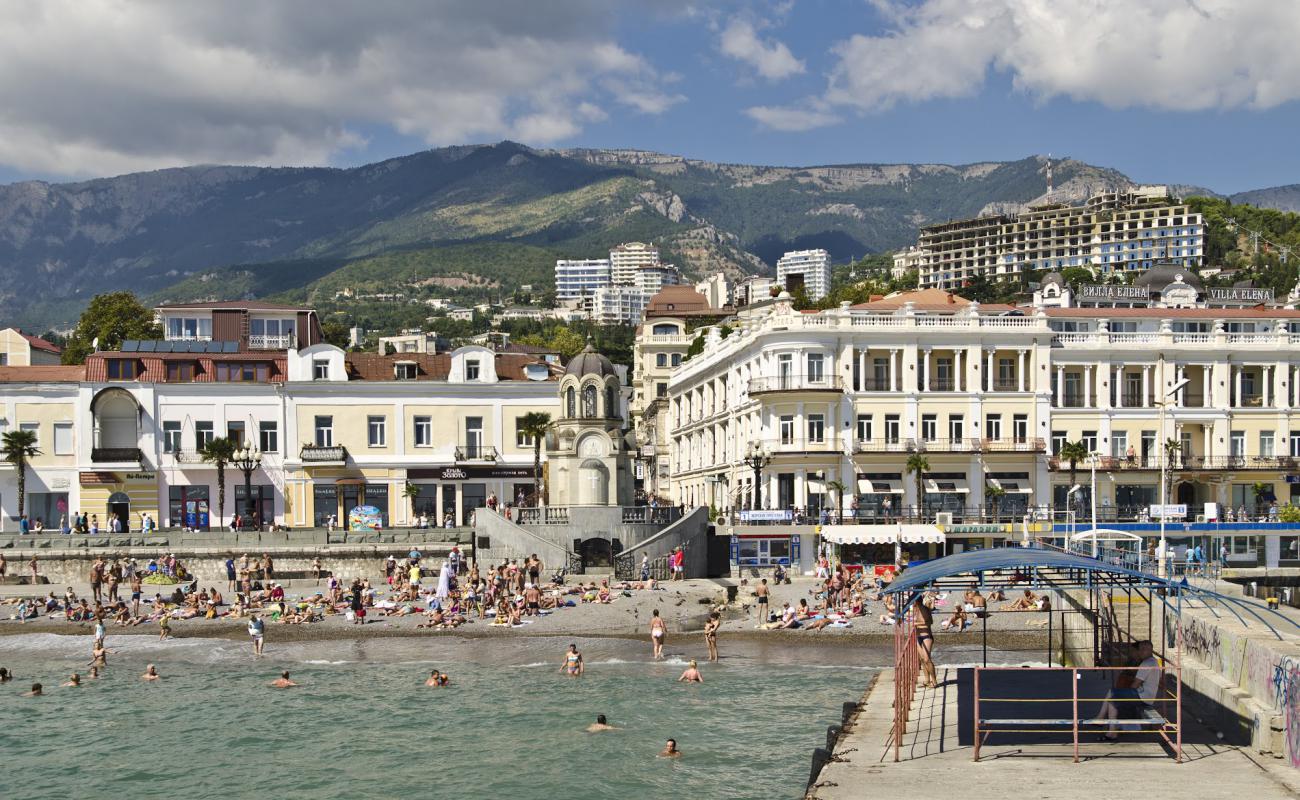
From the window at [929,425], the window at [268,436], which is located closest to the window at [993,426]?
the window at [929,425]

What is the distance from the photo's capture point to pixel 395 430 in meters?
67.1

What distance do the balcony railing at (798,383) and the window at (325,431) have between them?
20.8 meters

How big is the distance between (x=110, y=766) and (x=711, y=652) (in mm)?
17727

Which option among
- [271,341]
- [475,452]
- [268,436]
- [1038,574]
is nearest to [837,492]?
[475,452]

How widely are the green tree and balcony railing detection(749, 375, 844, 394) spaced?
47942 mm

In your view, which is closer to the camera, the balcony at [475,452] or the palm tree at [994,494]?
the palm tree at [994,494]

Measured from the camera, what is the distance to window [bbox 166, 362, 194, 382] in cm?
6631

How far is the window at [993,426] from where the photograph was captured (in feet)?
210

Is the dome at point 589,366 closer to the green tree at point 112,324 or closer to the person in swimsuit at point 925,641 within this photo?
the person in swimsuit at point 925,641

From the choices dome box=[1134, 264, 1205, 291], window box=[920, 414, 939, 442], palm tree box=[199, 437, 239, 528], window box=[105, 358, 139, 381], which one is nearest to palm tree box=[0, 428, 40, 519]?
window box=[105, 358, 139, 381]

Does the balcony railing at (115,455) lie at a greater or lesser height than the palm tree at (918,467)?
greater

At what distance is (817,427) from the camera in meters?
62.7

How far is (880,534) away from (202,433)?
3308 centimetres

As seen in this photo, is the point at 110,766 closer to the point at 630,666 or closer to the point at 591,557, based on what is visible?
the point at 630,666
